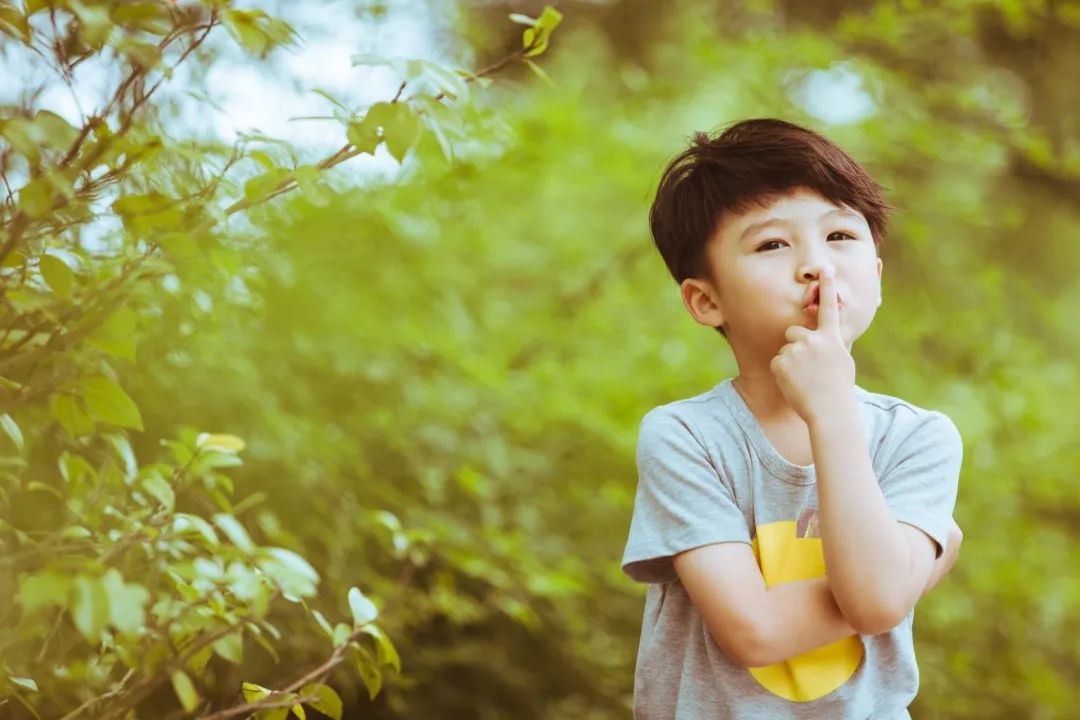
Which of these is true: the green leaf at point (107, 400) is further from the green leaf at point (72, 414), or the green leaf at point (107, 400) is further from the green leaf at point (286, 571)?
the green leaf at point (286, 571)

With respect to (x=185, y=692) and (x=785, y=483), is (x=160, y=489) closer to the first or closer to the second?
(x=185, y=692)

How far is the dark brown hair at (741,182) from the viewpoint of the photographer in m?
1.48

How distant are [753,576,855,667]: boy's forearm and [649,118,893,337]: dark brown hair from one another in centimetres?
48

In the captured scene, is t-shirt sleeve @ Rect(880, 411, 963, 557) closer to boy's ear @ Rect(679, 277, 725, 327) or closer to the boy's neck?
the boy's neck

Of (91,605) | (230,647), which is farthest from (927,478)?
(91,605)

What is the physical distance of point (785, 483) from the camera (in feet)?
4.66

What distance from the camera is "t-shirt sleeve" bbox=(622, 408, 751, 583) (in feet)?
4.42

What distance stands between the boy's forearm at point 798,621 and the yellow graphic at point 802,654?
0.04m

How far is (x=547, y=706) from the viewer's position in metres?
3.59

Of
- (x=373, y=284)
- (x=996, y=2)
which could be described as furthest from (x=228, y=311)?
(x=996, y=2)

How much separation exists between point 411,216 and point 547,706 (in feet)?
5.90

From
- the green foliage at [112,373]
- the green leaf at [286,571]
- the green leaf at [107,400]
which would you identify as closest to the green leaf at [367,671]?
the green foliage at [112,373]

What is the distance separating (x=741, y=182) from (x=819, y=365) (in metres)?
0.32

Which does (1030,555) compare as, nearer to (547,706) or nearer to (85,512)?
(547,706)
